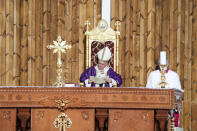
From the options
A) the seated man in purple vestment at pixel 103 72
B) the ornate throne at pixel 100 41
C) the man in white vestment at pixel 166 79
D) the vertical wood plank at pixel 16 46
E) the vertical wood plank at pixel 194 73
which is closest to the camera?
the seated man in purple vestment at pixel 103 72

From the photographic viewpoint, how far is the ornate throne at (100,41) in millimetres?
8727

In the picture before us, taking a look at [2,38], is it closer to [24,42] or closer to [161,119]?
[24,42]

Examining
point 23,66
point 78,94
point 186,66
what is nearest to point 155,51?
point 186,66

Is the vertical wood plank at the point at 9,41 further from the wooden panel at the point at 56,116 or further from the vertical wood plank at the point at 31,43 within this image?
the wooden panel at the point at 56,116

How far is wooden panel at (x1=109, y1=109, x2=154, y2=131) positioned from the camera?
6078 millimetres

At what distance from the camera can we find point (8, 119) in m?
6.18

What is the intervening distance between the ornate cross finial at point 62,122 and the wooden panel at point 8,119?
61 cm

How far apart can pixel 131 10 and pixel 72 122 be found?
3.90 metres

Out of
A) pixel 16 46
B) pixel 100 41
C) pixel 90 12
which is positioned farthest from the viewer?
pixel 90 12

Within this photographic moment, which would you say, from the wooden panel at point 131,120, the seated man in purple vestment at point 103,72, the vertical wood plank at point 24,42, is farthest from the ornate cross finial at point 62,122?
the vertical wood plank at point 24,42

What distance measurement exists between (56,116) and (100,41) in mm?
2945

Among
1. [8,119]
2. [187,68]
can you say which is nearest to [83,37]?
[187,68]

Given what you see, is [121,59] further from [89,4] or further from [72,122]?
[72,122]

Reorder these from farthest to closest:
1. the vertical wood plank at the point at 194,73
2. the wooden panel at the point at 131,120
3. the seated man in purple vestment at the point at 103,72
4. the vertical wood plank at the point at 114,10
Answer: the vertical wood plank at the point at 114,10, the vertical wood plank at the point at 194,73, the seated man in purple vestment at the point at 103,72, the wooden panel at the point at 131,120
